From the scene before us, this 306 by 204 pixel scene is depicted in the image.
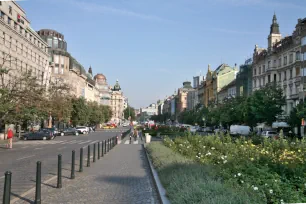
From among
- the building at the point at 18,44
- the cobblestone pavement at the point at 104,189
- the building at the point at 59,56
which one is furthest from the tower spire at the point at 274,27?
the cobblestone pavement at the point at 104,189

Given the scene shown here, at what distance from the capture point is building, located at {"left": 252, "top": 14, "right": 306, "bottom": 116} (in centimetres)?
5425

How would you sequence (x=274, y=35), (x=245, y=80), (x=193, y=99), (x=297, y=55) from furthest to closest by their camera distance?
(x=193, y=99), (x=245, y=80), (x=274, y=35), (x=297, y=55)

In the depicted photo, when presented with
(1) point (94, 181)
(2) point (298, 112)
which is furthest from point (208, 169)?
(2) point (298, 112)

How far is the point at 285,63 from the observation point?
60.6 meters

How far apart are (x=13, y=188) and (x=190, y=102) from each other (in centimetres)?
15925

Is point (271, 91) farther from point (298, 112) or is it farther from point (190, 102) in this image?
point (190, 102)

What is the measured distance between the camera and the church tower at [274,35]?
68562 mm

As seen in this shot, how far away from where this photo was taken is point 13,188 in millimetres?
10766

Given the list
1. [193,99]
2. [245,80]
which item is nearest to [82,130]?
[245,80]

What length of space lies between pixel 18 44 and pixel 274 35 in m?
44.9

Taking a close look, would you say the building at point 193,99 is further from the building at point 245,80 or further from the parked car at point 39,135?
the parked car at point 39,135

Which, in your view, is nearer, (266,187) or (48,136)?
(266,187)

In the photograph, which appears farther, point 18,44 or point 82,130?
point 82,130

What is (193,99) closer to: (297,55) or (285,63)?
(285,63)
